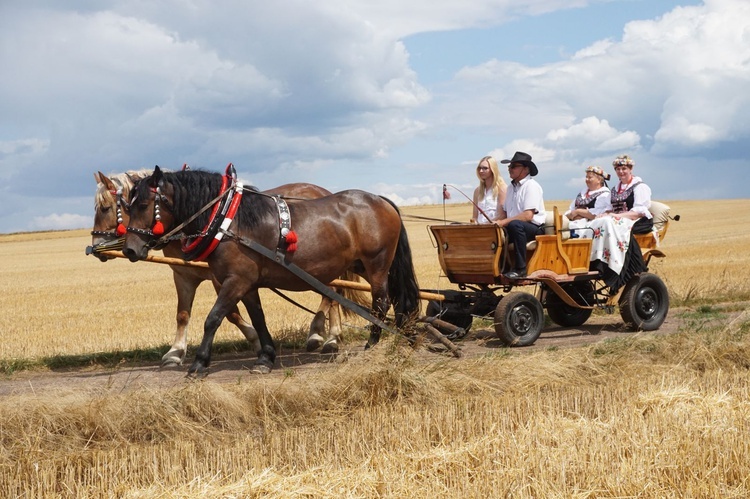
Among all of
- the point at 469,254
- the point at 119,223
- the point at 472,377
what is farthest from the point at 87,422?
the point at 469,254

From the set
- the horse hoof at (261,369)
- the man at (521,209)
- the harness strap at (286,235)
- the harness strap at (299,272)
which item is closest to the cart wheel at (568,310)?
the man at (521,209)

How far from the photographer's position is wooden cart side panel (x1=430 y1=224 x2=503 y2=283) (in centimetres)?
877

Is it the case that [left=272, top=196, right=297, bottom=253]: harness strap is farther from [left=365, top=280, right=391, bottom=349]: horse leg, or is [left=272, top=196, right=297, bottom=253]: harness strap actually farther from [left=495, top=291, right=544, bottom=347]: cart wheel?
[left=495, top=291, right=544, bottom=347]: cart wheel

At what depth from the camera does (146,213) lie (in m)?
7.30

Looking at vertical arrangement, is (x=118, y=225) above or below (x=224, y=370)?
above

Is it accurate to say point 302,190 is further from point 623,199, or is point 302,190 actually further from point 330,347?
point 623,199

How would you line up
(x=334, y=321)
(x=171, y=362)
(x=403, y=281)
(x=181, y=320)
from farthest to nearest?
(x=334, y=321) → (x=181, y=320) → (x=403, y=281) → (x=171, y=362)

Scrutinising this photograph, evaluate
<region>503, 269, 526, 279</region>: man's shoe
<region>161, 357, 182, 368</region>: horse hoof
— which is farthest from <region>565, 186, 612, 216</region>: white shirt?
<region>161, 357, 182, 368</region>: horse hoof

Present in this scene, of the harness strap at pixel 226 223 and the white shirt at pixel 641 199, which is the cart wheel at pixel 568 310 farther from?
Result: the harness strap at pixel 226 223

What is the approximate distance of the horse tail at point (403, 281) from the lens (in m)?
8.56

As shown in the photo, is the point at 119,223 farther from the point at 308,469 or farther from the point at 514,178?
the point at 514,178

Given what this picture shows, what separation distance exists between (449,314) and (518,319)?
3.39 feet

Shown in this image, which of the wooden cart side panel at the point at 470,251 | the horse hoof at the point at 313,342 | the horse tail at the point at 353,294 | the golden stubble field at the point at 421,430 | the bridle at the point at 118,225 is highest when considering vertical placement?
the bridle at the point at 118,225

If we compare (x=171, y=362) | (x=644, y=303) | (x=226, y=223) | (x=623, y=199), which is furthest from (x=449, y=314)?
(x=226, y=223)
